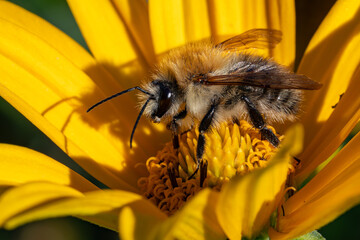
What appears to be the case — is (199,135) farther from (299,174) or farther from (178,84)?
(299,174)

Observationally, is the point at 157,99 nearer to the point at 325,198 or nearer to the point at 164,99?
the point at 164,99

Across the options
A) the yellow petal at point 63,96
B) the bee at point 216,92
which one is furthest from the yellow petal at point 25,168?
the bee at point 216,92

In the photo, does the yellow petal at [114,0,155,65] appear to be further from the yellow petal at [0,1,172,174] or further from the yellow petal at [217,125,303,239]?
the yellow petal at [217,125,303,239]

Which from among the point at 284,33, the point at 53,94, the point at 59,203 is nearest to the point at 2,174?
the point at 59,203

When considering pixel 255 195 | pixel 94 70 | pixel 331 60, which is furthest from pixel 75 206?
pixel 331 60

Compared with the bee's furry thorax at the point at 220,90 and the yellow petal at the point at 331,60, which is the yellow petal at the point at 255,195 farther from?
the yellow petal at the point at 331,60
